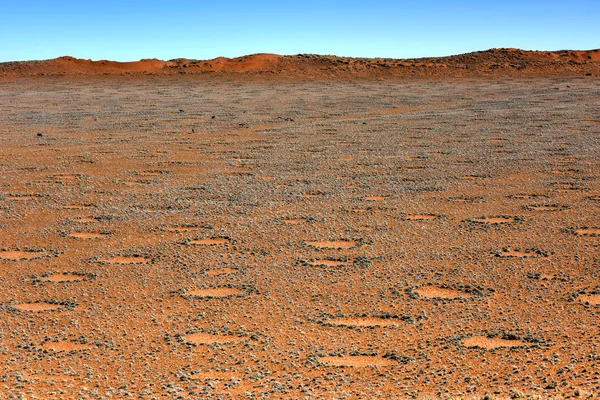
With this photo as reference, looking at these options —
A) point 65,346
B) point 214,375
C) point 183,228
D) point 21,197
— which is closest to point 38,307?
point 65,346

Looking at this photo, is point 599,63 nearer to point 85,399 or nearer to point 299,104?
point 299,104

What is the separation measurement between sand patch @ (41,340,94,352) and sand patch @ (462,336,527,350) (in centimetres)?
251

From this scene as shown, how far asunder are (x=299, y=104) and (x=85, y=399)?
60.6ft

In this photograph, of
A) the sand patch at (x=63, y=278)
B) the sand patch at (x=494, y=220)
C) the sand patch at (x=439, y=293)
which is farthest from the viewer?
the sand patch at (x=494, y=220)

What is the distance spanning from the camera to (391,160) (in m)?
10.6

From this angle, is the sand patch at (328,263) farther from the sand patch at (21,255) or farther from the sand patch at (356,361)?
the sand patch at (21,255)

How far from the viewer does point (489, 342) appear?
423cm

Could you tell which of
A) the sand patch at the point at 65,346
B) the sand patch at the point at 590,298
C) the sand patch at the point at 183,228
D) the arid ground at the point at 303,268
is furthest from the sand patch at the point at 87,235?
the sand patch at the point at 590,298

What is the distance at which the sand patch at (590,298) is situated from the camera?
15.9 ft

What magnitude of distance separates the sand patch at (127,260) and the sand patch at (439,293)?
2.52 metres

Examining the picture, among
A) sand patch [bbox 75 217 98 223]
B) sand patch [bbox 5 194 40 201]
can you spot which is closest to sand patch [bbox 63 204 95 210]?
sand patch [bbox 75 217 98 223]

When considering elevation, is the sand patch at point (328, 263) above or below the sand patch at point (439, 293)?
above

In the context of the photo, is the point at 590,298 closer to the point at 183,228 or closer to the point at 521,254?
the point at 521,254

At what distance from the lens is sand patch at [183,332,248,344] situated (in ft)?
14.1
